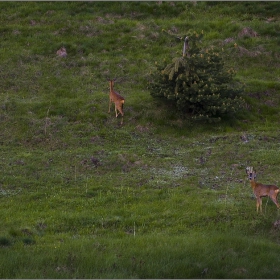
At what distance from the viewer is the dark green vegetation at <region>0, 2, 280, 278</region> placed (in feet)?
43.3

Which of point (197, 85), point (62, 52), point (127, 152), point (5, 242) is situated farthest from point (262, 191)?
point (62, 52)

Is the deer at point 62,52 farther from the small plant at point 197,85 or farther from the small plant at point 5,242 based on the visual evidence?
the small plant at point 5,242

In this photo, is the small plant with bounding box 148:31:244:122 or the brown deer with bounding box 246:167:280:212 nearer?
the brown deer with bounding box 246:167:280:212

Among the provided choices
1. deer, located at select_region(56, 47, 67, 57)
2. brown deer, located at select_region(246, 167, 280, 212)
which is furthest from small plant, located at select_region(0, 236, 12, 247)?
deer, located at select_region(56, 47, 67, 57)

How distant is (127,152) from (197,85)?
382cm

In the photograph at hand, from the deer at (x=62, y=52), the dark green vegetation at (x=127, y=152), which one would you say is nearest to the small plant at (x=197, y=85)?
the dark green vegetation at (x=127, y=152)

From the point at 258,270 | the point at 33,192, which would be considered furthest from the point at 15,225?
the point at 258,270

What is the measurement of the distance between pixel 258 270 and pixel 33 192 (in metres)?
6.73

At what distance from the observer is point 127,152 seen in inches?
765

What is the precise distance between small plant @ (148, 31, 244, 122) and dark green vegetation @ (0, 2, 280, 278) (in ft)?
2.11

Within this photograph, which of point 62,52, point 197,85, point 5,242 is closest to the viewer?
point 5,242

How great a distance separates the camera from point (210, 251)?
1330 cm

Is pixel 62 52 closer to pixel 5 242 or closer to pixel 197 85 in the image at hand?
pixel 197 85

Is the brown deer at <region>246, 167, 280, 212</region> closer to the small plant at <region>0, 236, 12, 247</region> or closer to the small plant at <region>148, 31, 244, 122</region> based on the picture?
the small plant at <region>0, 236, 12, 247</region>
